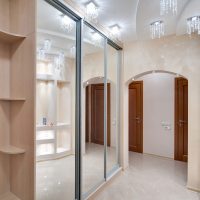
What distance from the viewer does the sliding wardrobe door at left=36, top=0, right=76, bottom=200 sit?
2400 millimetres

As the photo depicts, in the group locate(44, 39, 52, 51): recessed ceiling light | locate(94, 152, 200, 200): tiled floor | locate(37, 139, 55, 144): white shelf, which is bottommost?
locate(94, 152, 200, 200): tiled floor

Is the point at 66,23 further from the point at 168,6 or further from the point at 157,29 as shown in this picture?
the point at 157,29

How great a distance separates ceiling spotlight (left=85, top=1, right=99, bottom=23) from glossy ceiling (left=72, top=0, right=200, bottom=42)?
60 millimetres

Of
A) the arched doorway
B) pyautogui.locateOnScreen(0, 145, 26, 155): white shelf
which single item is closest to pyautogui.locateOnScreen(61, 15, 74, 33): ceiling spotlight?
pyautogui.locateOnScreen(0, 145, 26, 155): white shelf

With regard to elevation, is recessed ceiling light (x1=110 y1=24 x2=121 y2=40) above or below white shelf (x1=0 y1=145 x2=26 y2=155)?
above

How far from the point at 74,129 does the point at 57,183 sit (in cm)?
88

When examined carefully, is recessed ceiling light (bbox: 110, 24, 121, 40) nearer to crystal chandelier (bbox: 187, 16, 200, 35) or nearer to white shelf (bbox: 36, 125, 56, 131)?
crystal chandelier (bbox: 187, 16, 200, 35)

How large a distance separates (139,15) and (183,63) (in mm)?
1312

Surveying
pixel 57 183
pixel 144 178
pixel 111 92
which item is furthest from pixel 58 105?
pixel 144 178

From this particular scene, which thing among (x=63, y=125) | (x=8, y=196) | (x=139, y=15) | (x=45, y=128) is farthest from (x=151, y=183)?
(x=139, y=15)

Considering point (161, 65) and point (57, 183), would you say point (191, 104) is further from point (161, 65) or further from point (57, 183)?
point (57, 183)

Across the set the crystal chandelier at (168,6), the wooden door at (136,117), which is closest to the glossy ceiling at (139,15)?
the crystal chandelier at (168,6)

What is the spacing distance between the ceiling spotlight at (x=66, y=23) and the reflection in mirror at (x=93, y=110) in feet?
1.08

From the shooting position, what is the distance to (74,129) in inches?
108
